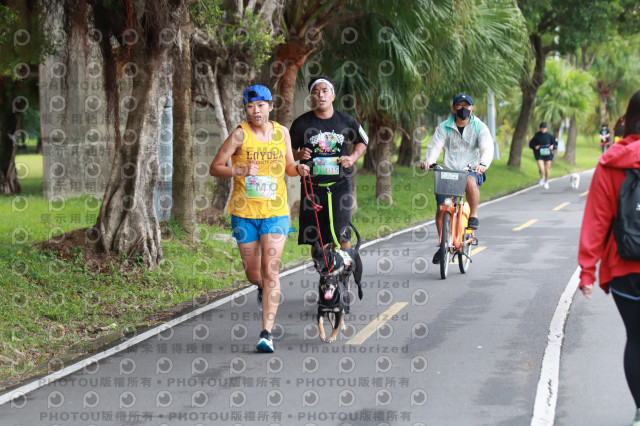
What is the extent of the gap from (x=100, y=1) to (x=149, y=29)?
0.76 metres

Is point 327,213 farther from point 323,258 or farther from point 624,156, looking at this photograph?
point 624,156

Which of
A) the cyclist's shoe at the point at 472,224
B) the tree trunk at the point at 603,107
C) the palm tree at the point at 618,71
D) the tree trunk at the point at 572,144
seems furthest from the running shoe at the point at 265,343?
the tree trunk at the point at 603,107

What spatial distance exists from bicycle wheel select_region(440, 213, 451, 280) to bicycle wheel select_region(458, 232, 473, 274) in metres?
0.25

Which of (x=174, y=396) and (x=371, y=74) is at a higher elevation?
(x=371, y=74)

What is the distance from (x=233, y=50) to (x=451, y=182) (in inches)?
205

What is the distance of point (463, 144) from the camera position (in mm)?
11086

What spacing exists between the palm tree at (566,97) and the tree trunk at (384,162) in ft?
89.2

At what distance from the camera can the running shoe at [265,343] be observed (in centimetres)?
716

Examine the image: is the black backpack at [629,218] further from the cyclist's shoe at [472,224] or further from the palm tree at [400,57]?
the palm tree at [400,57]

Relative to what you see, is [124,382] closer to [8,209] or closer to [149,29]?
[149,29]

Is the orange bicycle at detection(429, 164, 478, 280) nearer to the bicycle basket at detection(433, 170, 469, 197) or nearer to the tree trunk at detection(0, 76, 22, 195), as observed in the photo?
the bicycle basket at detection(433, 170, 469, 197)

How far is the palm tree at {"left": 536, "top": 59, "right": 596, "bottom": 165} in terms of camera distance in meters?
46.9

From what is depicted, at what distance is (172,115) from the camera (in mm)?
13453

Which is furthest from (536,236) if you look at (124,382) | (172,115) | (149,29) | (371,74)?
(124,382)
